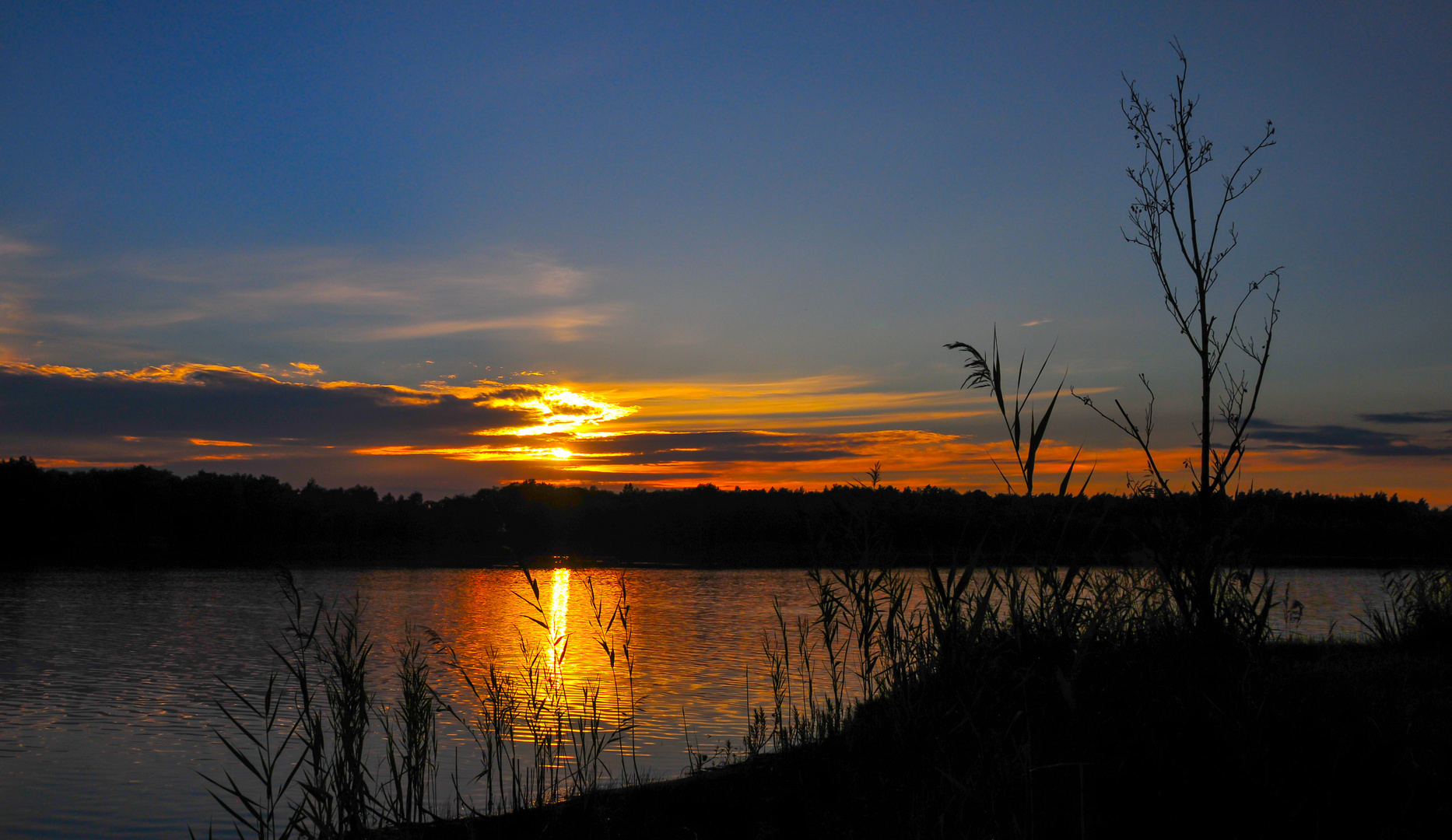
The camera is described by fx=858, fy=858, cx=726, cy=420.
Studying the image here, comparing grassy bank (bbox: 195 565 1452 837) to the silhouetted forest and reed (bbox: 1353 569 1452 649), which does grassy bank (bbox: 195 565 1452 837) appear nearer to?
reed (bbox: 1353 569 1452 649)

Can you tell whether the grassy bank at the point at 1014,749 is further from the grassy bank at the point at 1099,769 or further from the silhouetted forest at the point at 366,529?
the silhouetted forest at the point at 366,529

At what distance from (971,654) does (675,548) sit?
61.0 meters

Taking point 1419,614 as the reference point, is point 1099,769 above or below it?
above

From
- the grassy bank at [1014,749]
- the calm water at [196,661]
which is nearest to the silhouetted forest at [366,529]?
the calm water at [196,661]

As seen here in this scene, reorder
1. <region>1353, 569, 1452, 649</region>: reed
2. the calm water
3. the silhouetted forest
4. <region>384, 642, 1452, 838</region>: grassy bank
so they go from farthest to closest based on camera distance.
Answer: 1. the silhouetted forest
2. <region>1353, 569, 1452, 649</region>: reed
3. the calm water
4. <region>384, 642, 1452, 838</region>: grassy bank

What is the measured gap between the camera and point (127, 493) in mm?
51750

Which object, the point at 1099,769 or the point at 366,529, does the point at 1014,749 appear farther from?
the point at 366,529

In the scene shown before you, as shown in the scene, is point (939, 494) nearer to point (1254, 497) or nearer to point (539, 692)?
point (1254, 497)

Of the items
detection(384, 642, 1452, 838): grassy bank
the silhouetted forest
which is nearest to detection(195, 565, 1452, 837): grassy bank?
detection(384, 642, 1452, 838): grassy bank

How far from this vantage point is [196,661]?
1267 cm

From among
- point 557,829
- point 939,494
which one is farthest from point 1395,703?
point 557,829

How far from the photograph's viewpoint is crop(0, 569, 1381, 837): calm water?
6.62 meters

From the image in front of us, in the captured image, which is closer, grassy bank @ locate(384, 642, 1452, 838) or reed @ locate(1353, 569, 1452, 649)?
grassy bank @ locate(384, 642, 1452, 838)

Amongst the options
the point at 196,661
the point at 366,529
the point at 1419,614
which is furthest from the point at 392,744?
the point at 366,529
